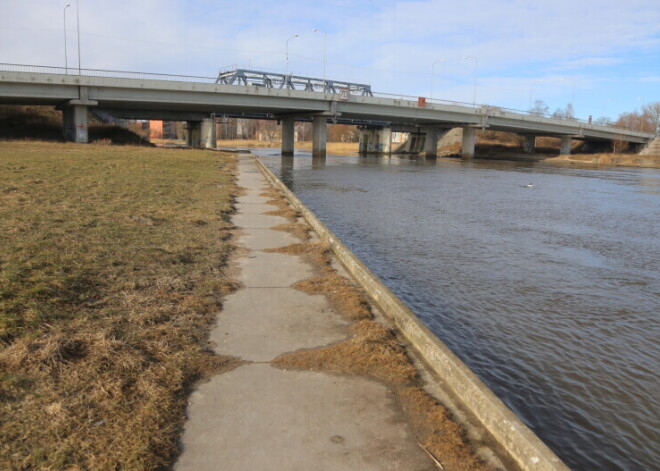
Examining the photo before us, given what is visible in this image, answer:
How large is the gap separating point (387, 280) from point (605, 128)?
88.6m

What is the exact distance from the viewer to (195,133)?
213 ft

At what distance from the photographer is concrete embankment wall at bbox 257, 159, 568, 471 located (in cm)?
313

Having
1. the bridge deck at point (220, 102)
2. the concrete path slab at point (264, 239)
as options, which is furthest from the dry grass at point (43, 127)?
the concrete path slab at point (264, 239)

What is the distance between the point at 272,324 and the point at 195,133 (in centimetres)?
6341

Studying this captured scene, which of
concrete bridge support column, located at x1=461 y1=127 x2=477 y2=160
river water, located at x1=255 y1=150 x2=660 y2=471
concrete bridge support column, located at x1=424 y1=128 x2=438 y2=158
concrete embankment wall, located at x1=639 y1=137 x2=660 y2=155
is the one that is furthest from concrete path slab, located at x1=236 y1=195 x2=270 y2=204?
concrete embankment wall, located at x1=639 y1=137 x2=660 y2=155

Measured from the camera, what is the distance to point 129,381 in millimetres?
3930

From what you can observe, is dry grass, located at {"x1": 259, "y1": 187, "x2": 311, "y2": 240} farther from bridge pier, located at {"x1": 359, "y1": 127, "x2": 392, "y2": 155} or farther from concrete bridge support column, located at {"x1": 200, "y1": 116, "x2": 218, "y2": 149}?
bridge pier, located at {"x1": 359, "y1": 127, "x2": 392, "y2": 155}

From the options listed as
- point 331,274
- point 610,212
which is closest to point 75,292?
point 331,274

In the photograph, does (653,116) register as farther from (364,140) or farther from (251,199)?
(251,199)

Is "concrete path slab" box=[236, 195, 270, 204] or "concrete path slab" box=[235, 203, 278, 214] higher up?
"concrete path slab" box=[236, 195, 270, 204]

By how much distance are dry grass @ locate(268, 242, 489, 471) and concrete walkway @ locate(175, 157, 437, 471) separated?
0.12 m

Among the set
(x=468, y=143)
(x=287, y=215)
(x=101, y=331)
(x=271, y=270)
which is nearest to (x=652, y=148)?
(x=468, y=143)

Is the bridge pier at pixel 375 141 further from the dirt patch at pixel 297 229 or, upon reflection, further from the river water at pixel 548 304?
the dirt patch at pixel 297 229

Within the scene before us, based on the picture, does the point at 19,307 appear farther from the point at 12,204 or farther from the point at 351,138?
the point at 351,138
